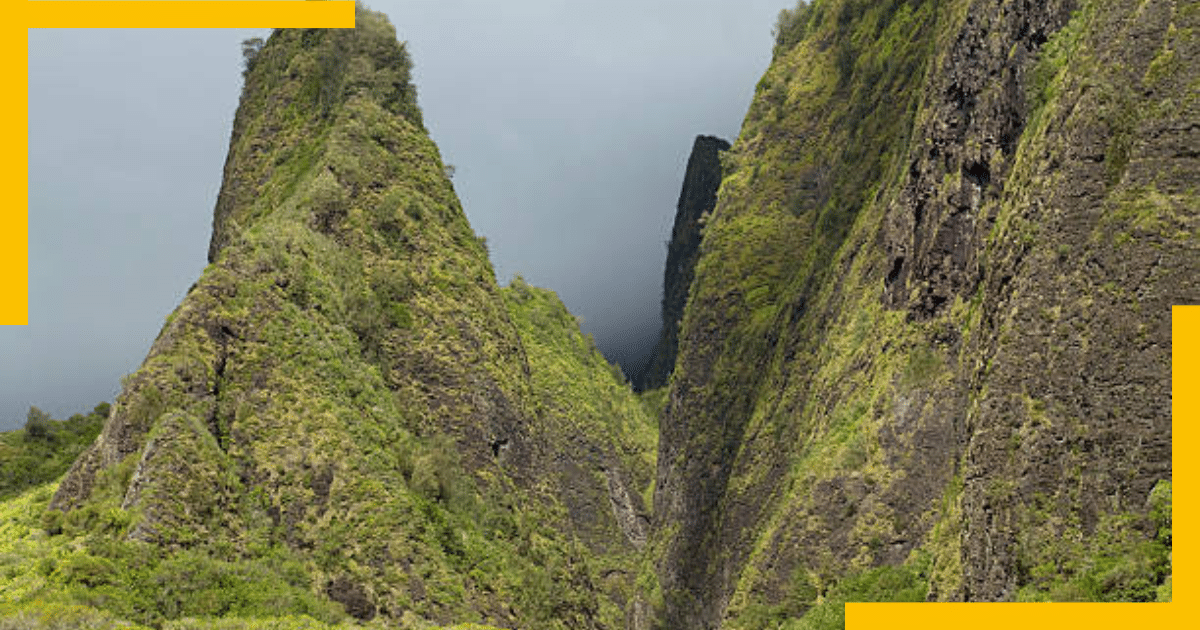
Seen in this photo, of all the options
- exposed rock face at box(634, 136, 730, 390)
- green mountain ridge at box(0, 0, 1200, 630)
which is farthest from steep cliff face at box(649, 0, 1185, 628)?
exposed rock face at box(634, 136, 730, 390)

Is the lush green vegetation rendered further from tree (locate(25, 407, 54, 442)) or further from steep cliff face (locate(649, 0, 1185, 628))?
steep cliff face (locate(649, 0, 1185, 628))

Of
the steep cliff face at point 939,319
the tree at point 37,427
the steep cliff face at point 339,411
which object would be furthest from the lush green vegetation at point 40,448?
the steep cliff face at point 939,319

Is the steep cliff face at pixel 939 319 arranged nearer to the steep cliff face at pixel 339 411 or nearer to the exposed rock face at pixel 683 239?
the steep cliff face at pixel 339 411

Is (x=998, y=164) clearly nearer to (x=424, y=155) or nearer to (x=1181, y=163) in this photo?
(x=1181, y=163)

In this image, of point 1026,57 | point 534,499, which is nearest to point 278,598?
point 534,499

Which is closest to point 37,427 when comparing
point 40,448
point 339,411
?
point 40,448

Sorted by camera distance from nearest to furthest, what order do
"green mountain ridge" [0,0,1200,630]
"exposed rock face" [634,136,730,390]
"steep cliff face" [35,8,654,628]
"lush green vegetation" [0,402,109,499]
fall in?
"green mountain ridge" [0,0,1200,630]
"steep cliff face" [35,8,654,628]
"lush green vegetation" [0,402,109,499]
"exposed rock face" [634,136,730,390]

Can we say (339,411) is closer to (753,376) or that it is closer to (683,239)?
(753,376)
